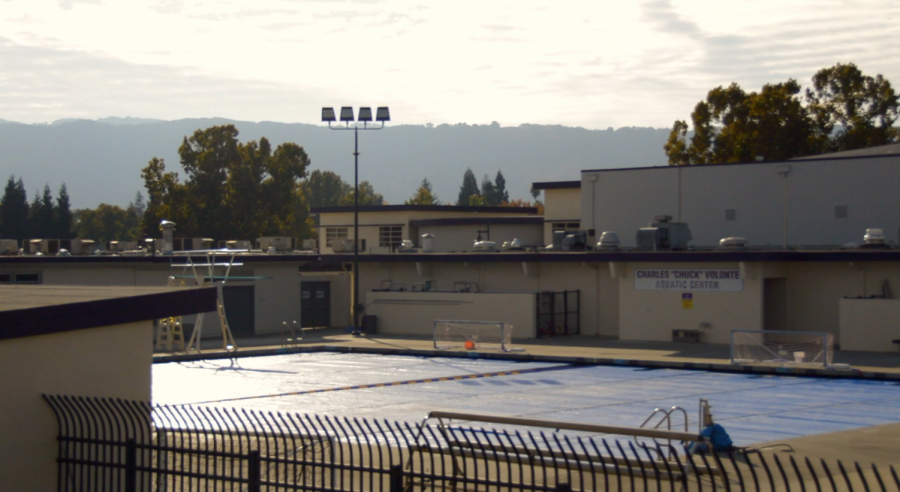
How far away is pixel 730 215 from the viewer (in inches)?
1532

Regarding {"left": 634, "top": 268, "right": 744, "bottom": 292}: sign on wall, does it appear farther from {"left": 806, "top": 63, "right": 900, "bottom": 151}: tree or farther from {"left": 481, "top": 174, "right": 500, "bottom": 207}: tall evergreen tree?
{"left": 481, "top": 174, "right": 500, "bottom": 207}: tall evergreen tree

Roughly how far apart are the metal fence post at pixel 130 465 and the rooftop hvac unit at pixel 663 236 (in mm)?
27631

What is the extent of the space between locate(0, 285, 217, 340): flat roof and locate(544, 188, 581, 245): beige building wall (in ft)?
128

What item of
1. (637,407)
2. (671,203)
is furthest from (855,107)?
(637,407)

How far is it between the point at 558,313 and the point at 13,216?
275ft

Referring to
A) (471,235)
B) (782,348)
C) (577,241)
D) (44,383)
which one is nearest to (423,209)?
(471,235)

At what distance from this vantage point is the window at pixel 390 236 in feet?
200

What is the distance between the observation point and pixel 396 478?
7.85 metres

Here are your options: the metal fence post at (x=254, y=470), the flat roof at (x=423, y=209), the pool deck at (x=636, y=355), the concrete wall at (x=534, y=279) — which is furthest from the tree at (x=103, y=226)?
the metal fence post at (x=254, y=470)

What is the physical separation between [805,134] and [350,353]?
43.5 m

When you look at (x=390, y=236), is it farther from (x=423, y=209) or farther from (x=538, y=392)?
(x=538, y=392)

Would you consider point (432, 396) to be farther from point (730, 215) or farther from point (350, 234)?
point (350, 234)

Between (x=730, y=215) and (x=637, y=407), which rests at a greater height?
(x=730, y=215)

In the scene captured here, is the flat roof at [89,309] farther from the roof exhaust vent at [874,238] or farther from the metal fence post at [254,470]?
the roof exhaust vent at [874,238]
